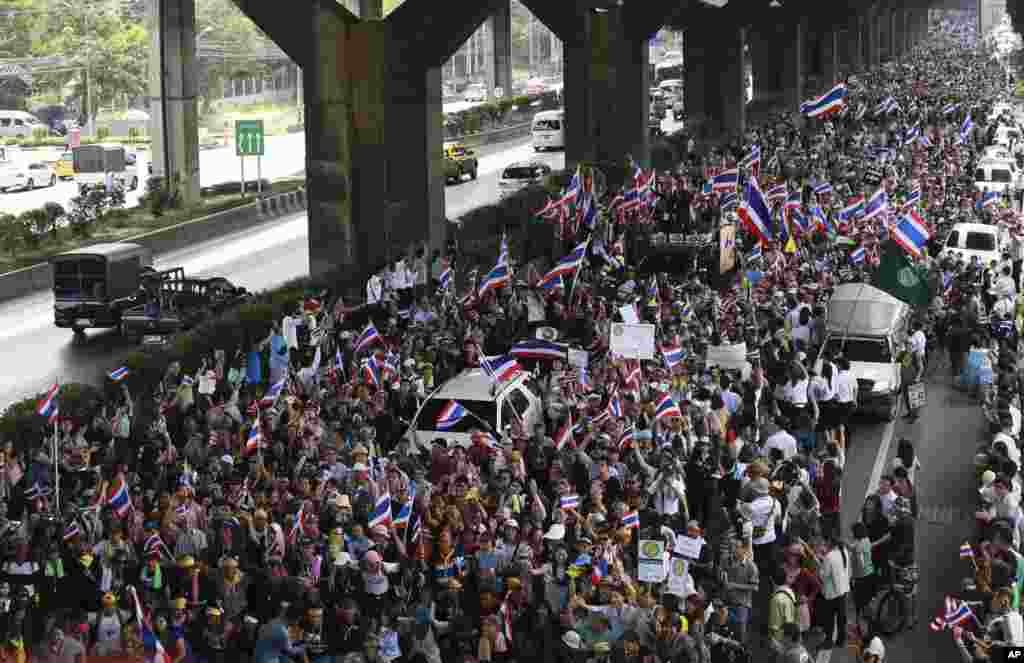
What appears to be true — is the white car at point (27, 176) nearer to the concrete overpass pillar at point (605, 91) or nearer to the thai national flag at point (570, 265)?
the concrete overpass pillar at point (605, 91)

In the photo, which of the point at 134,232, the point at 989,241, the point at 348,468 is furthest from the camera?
the point at 134,232

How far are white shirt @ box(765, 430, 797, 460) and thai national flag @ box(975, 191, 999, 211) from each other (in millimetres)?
21252

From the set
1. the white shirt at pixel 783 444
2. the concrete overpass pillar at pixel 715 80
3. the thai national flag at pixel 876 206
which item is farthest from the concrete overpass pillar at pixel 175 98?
the white shirt at pixel 783 444

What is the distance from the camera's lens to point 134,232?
44844 mm

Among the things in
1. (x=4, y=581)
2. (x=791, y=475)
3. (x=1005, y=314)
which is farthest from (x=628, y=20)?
(x=4, y=581)

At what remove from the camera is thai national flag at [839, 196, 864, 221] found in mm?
34844

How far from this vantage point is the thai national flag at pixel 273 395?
20.1 metres

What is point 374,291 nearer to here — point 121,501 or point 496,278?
point 496,278

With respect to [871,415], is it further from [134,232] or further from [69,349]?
[134,232]

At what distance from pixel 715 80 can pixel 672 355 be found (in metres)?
47.3

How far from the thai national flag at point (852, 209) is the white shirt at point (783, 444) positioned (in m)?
15.8

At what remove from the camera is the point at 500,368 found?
66.0 ft

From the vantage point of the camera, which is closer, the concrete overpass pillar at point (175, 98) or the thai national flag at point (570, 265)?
the thai national flag at point (570, 265)

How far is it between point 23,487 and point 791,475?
327 inches
